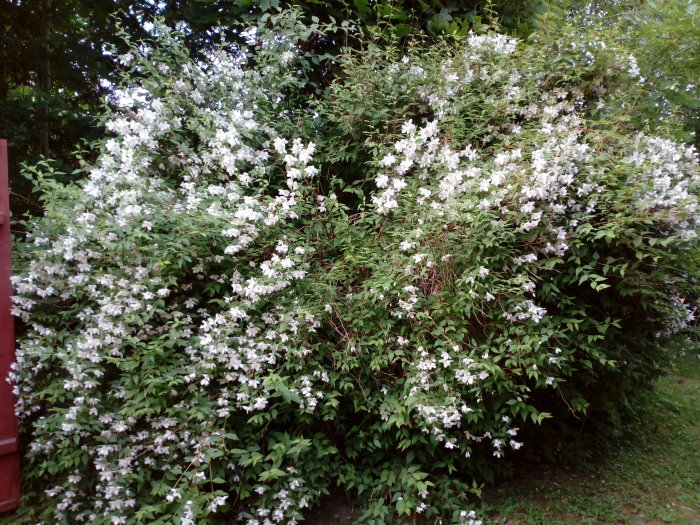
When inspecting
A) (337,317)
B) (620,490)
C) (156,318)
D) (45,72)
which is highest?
(45,72)

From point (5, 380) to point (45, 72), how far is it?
5.39 m

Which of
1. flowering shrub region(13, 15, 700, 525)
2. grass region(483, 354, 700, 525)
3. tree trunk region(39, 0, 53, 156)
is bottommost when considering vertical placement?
grass region(483, 354, 700, 525)

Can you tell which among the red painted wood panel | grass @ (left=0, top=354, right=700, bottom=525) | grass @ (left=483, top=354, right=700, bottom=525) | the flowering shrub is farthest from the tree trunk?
grass @ (left=483, top=354, right=700, bottom=525)

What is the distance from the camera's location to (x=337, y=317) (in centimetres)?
325

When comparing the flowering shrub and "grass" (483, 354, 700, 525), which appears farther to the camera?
"grass" (483, 354, 700, 525)

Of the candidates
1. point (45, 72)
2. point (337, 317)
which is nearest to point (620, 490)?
point (337, 317)

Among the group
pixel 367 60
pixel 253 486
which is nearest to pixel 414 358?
pixel 253 486

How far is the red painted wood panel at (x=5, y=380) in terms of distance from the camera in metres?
3.19

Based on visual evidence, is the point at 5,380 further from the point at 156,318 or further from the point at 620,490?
the point at 620,490

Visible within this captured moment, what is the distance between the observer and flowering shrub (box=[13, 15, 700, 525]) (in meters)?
2.81

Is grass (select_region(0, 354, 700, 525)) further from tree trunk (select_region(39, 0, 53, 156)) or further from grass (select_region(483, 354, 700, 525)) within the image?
tree trunk (select_region(39, 0, 53, 156))

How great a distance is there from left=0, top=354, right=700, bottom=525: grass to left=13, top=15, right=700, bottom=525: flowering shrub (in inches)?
10.1

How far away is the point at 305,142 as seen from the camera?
440 cm

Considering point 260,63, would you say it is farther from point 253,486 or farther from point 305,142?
point 253,486
